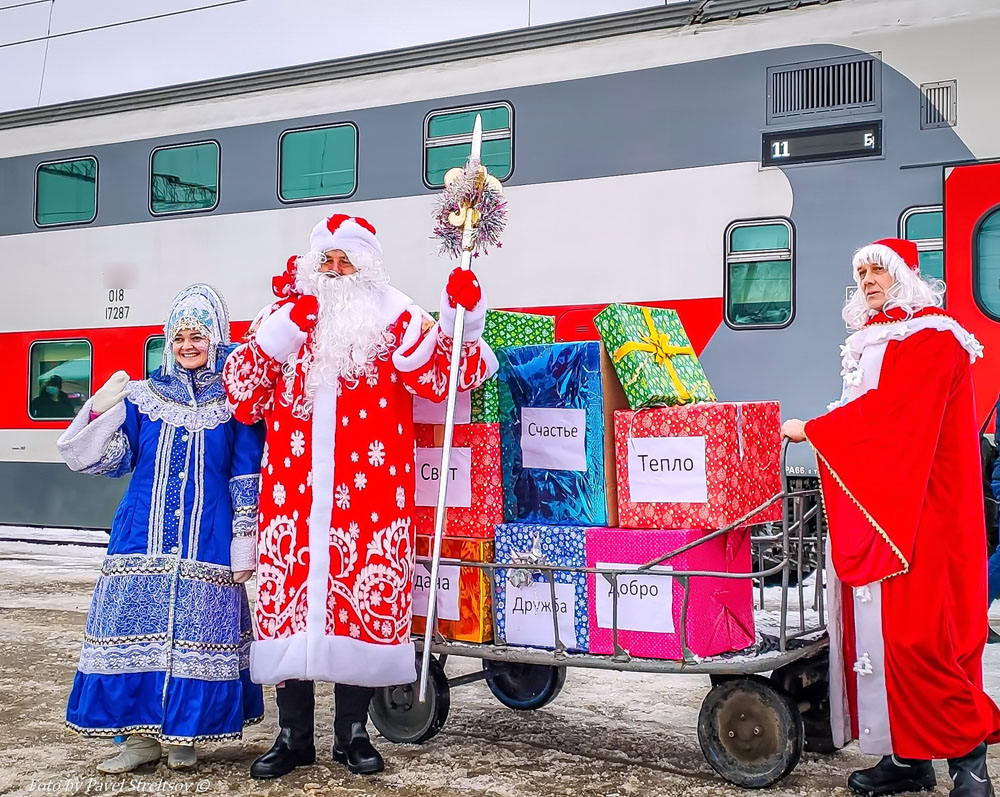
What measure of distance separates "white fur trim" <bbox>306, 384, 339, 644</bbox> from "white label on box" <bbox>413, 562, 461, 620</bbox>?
1.47ft

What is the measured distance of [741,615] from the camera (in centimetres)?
400

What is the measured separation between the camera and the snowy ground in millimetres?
3838

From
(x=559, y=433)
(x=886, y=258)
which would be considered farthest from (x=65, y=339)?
(x=886, y=258)

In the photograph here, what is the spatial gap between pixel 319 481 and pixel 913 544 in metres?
1.93

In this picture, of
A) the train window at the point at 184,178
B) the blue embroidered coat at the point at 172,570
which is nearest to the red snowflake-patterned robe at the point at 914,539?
the blue embroidered coat at the point at 172,570

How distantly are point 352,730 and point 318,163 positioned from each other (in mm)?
5091

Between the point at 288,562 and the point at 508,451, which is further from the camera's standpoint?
the point at 508,451

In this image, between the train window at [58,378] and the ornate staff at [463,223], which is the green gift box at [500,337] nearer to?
the ornate staff at [463,223]

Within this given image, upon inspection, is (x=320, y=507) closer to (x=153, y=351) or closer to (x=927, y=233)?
(x=927, y=233)

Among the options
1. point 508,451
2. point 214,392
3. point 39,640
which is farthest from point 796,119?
point 39,640

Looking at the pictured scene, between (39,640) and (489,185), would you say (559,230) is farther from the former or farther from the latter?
(39,640)

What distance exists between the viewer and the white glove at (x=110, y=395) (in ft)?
13.2

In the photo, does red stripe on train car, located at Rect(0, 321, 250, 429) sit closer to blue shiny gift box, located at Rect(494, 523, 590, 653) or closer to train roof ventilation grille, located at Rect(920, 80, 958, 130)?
train roof ventilation grille, located at Rect(920, 80, 958, 130)

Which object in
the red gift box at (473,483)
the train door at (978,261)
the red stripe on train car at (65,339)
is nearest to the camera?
the red gift box at (473,483)
